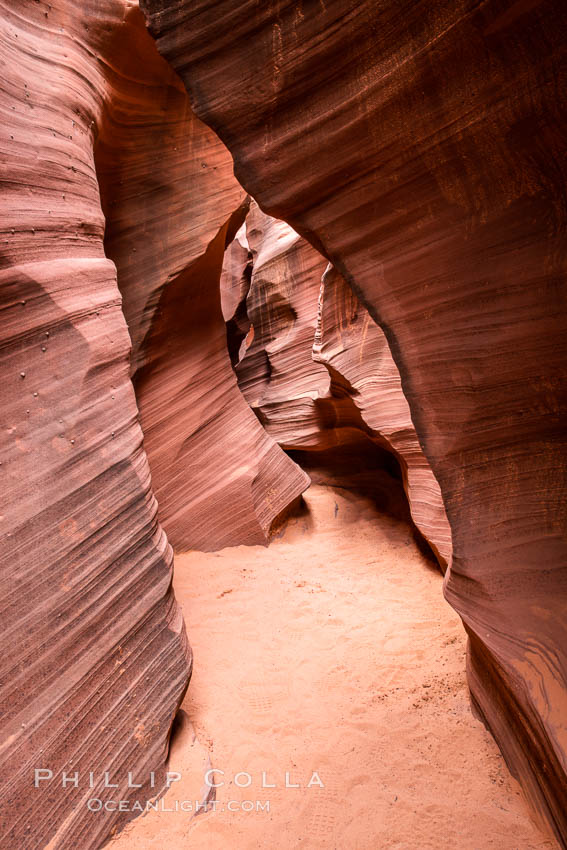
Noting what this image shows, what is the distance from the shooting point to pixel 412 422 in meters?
2.60

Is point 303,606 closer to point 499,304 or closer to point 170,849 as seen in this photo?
point 170,849

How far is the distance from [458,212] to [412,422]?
3.58 feet

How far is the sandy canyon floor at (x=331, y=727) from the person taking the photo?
208 centimetres

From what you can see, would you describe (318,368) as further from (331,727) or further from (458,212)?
(458,212)

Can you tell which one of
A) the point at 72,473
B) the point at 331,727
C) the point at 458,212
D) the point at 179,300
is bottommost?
the point at 331,727

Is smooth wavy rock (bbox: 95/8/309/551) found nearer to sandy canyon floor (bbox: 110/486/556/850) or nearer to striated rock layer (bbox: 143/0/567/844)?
sandy canyon floor (bbox: 110/486/556/850)

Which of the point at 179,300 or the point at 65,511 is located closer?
the point at 65,511

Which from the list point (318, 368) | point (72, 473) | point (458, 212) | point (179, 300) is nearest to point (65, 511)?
point (72, 473)

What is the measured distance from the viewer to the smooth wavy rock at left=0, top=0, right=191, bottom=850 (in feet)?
6.64

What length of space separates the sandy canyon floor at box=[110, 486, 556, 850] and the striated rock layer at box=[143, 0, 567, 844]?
0.40 m

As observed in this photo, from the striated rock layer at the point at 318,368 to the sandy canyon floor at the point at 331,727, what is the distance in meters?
0.82

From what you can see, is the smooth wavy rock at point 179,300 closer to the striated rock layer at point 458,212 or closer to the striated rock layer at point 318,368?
the striated rock layer at point 318,368

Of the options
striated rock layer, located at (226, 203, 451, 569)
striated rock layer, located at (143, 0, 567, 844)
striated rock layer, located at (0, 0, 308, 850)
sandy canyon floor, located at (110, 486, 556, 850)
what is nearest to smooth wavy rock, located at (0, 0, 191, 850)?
striated rock layer, located at (0, 0, 308, 850)

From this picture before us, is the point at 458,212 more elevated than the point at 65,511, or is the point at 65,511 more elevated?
the point at 458,212
